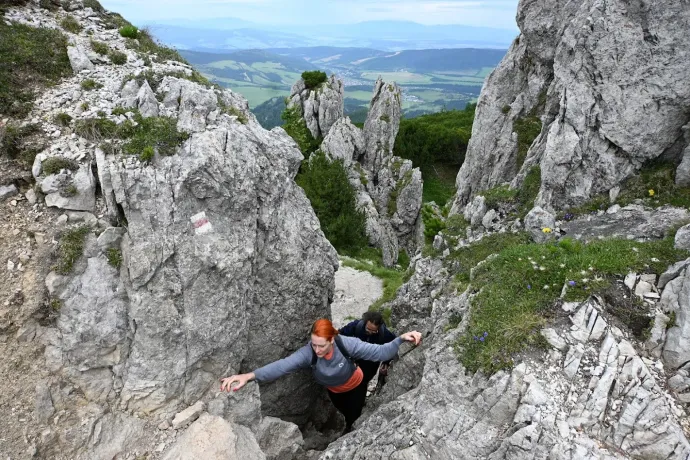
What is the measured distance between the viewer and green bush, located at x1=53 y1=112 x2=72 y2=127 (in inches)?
363

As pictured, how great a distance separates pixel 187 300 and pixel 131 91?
222 inches

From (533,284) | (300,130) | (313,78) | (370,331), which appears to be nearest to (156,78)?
(370,331)

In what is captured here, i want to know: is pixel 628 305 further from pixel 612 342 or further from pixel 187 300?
pixel 187 300

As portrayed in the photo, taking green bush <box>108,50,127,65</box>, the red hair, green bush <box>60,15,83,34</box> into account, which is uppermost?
green bush <box>60,15,83,34</box>

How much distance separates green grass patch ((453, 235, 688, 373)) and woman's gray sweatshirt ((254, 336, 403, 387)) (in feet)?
6.66

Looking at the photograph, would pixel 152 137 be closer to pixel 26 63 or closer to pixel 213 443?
pixel 26 63

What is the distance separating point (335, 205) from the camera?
123 feet

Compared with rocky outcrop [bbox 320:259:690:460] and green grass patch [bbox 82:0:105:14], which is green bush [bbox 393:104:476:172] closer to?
green grass patch [bbox 82:0:105:14]

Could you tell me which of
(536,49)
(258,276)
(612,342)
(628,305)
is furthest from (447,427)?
(536,49)

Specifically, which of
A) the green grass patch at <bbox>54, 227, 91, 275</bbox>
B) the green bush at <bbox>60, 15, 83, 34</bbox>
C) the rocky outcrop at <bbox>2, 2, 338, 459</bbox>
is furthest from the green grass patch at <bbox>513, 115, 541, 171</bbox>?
the green grass patch at <bbox>54, 227, 91, 275</bbox>

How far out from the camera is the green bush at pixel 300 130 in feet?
165

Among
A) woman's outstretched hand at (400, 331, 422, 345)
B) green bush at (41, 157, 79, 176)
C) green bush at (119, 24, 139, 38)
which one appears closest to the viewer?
green bush at (41, 157, 79, 176)

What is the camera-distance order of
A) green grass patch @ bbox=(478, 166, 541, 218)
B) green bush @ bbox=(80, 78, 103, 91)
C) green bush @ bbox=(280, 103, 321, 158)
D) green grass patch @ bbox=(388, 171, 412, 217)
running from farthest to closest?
green bush @ bbox=(280, 103, 321, 158), green grass patch @ bbox=(388, 171, 412, 217), green grass patch @ bbox=(478, 166, 541, 218), green bush @ bbox=(80, 78, 103, 91)

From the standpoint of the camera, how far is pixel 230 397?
9562mm
